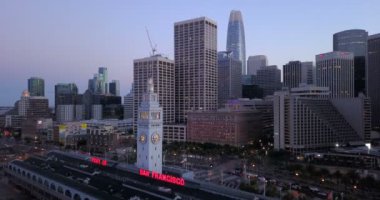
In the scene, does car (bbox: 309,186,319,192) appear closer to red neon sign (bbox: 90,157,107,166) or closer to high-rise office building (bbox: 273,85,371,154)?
high-rise office building (bbox: 273,85,371,154)

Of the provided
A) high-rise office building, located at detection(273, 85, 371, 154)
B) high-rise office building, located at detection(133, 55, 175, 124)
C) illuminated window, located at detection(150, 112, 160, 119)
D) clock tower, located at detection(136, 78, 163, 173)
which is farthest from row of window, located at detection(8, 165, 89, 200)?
high-rise office building, located at detection(133, 55, 175, 124)

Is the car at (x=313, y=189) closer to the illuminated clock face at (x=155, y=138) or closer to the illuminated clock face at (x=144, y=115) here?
the illuminated clock face at (x=155, y=138)

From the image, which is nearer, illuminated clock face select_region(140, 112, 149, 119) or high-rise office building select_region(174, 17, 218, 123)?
illuminated clock face select_region(140, 112, 149, 119)

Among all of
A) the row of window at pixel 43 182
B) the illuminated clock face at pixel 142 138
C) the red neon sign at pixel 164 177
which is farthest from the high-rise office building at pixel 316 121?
the row of window at pixel 43 182

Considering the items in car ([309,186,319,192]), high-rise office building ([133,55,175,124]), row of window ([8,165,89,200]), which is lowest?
car ([309,186,319,192])

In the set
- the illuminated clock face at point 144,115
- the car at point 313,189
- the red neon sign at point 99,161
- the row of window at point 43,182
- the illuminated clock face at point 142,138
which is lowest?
the car at point 313,189

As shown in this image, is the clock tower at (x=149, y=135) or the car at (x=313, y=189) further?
the car at (x=313, y=189)
